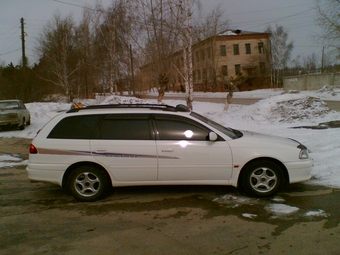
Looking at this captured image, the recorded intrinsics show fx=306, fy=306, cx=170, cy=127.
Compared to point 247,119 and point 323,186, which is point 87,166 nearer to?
point 323,186

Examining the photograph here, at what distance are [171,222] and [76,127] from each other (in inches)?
91.2

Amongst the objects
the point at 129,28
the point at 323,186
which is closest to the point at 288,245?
the point at 323,186

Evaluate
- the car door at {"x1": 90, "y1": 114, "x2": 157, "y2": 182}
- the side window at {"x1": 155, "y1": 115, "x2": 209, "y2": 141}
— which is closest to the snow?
the side window at {"x1": 155, "y1": 115, "x2": 209, "y2": 141}

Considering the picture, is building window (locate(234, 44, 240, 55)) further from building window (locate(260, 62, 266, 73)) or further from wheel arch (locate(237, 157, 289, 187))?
wheel arch (locate(237, 157, 289, 187))

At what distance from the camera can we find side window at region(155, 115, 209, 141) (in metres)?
5.11

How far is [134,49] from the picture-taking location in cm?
2594

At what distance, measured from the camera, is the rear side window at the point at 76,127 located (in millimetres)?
5207

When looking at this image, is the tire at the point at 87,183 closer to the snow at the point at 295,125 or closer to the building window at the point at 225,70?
the snow at the point at 295,125

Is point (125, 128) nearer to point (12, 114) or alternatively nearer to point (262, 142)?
point (262, 142)

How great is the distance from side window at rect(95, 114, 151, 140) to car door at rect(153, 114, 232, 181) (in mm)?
287

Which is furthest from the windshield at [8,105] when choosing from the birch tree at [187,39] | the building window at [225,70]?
the building window at [225,70]

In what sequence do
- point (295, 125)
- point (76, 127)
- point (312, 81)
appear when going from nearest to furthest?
point (76, 127), point (295, 125), point (312, 81)

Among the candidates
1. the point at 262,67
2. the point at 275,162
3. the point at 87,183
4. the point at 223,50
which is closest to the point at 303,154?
the point at 275,162

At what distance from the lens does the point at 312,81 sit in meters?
35.3
